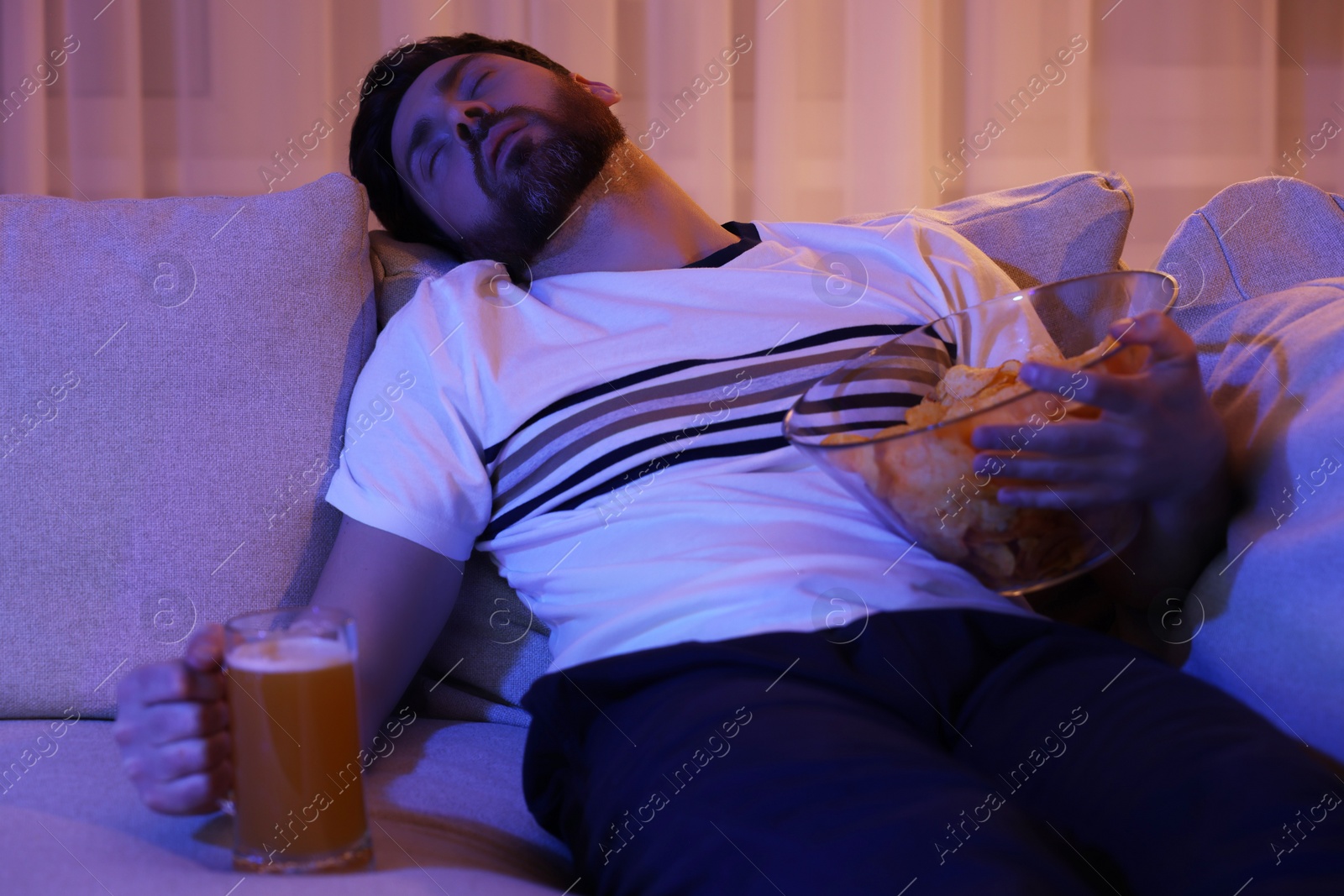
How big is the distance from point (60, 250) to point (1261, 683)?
3.54 feet

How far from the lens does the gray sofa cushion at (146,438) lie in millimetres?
893

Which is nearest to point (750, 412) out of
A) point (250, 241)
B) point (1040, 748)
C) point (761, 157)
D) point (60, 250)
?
point (1040, 748)

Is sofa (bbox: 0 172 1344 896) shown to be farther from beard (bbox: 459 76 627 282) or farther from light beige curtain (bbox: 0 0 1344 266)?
light beige curtain (bbox: 0 0 1344 266)

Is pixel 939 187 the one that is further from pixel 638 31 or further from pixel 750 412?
→ pixel 750 412

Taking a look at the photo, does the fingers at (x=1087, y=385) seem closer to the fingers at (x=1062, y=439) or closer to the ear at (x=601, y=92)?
the fingers at (x=1062, y=439)

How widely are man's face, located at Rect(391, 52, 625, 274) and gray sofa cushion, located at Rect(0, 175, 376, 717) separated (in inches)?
9.2

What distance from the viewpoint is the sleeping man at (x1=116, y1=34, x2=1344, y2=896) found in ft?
1.89

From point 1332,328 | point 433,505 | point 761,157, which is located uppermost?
point 761,157

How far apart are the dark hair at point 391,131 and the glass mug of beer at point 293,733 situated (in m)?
0.74

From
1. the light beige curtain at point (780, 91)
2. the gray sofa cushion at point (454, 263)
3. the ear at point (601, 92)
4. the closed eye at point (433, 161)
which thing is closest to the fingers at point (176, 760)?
the gray sofa cushion at point (454, 263)

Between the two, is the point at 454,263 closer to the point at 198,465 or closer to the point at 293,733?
the point at 198,465

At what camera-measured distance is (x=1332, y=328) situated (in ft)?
2.50

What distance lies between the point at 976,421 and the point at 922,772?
0.71 ft

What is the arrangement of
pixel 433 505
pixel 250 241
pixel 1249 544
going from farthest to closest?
→ pixel 250 241 → pixel 433 505 → pixel 1249 544
